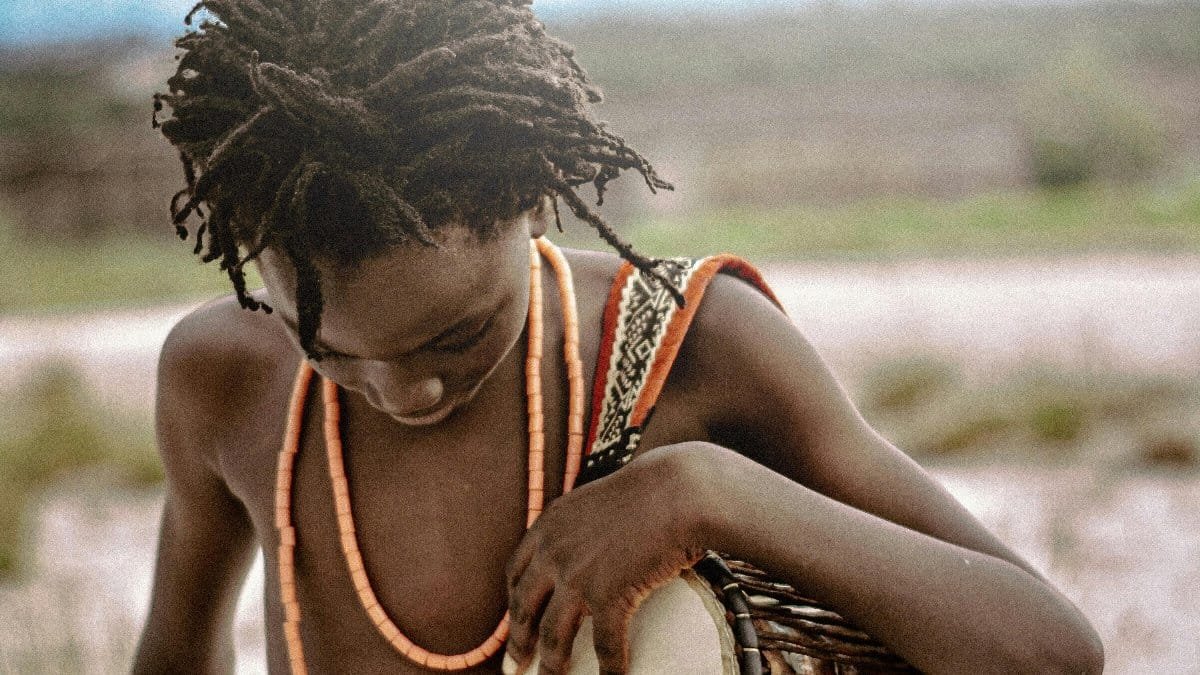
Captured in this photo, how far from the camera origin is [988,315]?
929cm

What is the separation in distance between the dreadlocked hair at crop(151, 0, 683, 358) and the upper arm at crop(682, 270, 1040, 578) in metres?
0.33

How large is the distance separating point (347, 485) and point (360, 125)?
0.63 m

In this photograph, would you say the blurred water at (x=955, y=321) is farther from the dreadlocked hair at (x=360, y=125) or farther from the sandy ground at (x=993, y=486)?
the dreadlocked hair at (x=360, y=125)

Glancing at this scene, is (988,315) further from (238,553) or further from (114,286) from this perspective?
(114,286)

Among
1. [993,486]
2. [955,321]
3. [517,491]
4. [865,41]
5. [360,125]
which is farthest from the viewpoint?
[865,41]

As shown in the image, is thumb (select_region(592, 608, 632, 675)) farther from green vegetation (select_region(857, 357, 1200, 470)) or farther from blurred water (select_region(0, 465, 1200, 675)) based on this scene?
green vegetation (select_region(857, 357, 1200, 470))

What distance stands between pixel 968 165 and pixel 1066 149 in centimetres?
329

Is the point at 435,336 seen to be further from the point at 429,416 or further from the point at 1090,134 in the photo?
the point at 1090,134

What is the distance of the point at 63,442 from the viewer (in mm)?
6512

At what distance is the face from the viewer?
4.34 ft

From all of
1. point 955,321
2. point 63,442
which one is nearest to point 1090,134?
point 955,321

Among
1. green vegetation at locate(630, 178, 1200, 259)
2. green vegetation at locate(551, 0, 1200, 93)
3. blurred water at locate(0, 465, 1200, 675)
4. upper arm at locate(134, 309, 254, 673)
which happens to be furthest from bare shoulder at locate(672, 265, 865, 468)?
green vegetation at locate(551, 0, 1200, 93)

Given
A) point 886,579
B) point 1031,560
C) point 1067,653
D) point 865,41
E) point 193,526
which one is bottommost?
point 865,41

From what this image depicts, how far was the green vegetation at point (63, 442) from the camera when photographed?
6355mm
